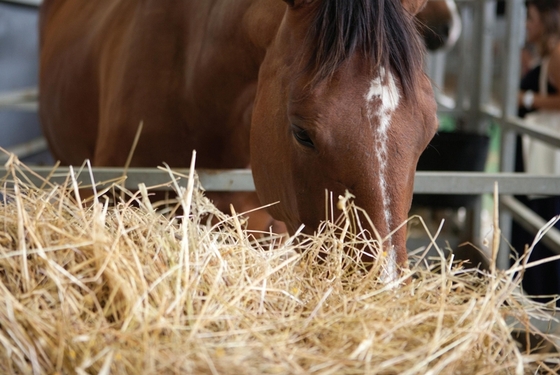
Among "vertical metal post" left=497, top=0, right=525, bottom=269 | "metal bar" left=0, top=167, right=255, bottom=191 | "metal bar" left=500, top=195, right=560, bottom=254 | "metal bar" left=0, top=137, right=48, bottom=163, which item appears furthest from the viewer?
"metal bar" left=0, top=137, right=48, bottom=163

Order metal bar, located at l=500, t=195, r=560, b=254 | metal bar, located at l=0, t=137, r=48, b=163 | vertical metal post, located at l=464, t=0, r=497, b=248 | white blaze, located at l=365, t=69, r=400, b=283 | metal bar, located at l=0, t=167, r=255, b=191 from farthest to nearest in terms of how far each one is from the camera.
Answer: metal bar, located at l=0, t=137, r=48, b=163, vertical metal post, located at l=464, t=0, r=497, b=248, metal bar, located at l=500, t=195, r=560, b=254, metal bar, located at l=0, t=167, r=255, b=191, white blaze, located at l=365, t=69, r=400, b=283

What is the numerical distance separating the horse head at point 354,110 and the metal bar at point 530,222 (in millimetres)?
907

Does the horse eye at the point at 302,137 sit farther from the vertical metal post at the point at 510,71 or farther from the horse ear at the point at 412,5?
the vertical metal post at the point at 510,71

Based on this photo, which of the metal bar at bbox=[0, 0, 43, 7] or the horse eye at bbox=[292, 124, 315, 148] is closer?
the horse eye at bbox=[292, 124, 315, 148]

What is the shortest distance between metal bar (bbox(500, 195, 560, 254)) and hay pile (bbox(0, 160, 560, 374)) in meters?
1.04

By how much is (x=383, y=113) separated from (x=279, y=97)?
0.26 metres

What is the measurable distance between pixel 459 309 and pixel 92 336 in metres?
0.49

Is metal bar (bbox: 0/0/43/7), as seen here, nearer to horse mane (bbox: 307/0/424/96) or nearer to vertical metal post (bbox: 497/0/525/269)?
vertical metal post (bbox: 497/0/525/269)

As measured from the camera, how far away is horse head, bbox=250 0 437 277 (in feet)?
3.59

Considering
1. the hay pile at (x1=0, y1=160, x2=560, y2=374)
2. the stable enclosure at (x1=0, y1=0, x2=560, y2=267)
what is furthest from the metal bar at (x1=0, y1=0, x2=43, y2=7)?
the hay pile at (x1=0, y1=160, x2=560, y2=374)

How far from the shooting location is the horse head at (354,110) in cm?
110

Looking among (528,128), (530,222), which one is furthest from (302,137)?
(528,128)

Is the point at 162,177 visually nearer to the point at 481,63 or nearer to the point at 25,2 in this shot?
the point at 481,63

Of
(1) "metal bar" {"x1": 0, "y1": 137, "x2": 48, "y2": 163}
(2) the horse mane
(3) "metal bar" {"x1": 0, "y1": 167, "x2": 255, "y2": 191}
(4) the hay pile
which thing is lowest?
(1) "metal bar" {"x1": 0, "y1": 137, "x2": 48, "y2": 163}
